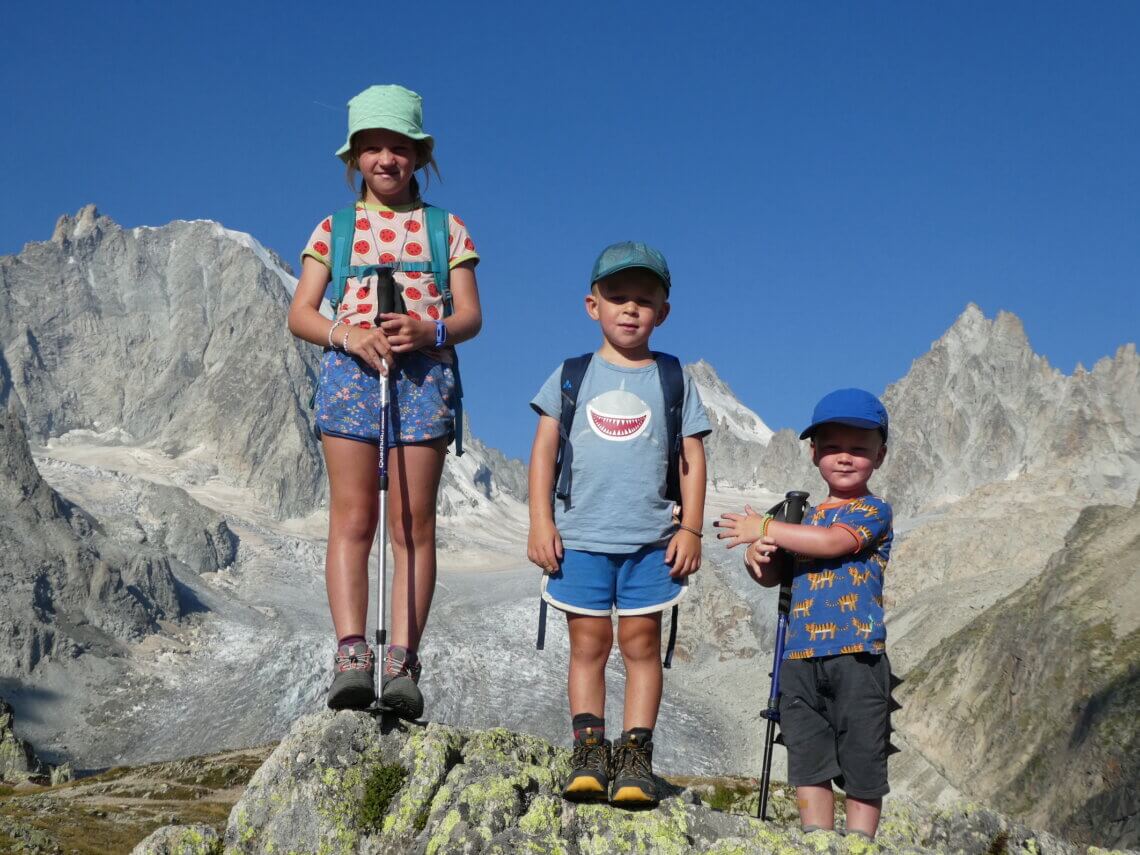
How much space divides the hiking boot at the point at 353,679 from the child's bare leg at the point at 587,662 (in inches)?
60.9

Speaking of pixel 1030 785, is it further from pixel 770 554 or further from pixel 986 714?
pixel 770 554

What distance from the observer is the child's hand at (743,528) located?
791 cm

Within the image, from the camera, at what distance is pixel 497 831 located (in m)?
7.41

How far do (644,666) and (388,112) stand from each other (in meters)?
4.88

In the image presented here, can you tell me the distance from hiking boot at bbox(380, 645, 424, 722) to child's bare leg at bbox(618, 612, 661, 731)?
156 centimetres

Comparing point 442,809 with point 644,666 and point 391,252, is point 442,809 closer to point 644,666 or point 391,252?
point 644,666

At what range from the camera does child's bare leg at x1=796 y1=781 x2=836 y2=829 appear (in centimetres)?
761

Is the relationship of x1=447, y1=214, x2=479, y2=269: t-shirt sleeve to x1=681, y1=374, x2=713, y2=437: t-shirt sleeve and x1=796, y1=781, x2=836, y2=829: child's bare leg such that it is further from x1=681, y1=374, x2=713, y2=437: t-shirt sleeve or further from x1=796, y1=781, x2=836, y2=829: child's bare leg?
x1=796, y1=781, x2=836, y2=829: child's bare leg

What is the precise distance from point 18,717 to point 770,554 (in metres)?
206

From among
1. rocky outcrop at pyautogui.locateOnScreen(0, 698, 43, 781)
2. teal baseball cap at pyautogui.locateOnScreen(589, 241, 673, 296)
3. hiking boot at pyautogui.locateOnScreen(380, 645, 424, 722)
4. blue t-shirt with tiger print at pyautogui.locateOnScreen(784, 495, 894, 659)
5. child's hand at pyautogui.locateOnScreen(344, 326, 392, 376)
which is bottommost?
rocky outcrop at pyautogui.locateOnScreen(0, 698, 43, 781)

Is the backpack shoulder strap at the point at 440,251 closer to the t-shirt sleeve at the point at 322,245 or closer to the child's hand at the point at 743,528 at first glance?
the t-shirt sleeve at the point at 322,245

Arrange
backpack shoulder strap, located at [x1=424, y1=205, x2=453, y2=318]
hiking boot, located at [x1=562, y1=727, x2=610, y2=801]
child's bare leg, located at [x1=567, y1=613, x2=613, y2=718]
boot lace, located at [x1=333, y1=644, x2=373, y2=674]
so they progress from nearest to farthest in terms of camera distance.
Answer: hiking boot, located at [x1=562, y1=727, x2=610, y2=801]
child's bare leg, located at [x1=567, y1=613, x2=613, y2=718]
boot lace, located at [x1=333, y1=644, x2=373, y2=674]
backpack shoulder strap, located at [x1=424, y1=205, x2=453, y2=318]

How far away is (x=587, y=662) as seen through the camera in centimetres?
805

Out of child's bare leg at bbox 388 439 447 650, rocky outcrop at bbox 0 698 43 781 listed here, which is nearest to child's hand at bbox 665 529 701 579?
child's bare leg at bbox 388 439 447 650
